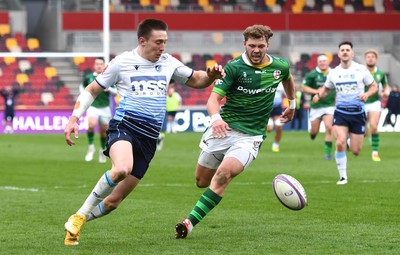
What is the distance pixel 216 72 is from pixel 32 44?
38.1m

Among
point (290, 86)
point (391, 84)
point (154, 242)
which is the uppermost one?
point (290, 86)

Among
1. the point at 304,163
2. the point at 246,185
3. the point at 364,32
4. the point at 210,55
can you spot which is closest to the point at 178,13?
the point at 210,55

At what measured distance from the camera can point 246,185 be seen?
55.2 ft

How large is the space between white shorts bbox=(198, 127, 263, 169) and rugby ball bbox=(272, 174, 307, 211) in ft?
1.34

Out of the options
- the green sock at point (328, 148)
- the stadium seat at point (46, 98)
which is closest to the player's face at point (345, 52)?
the green sock at point (328, 148)

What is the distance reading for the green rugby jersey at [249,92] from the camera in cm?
1055

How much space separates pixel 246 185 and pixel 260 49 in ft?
21.8

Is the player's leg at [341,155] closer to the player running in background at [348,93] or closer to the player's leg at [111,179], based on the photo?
the player running in background at [348,93]

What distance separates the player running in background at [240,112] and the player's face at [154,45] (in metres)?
0.82

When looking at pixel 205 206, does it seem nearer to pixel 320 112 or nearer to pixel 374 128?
pixel 374 128

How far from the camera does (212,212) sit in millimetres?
12609

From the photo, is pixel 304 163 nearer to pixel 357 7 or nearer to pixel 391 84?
pixel 391 84

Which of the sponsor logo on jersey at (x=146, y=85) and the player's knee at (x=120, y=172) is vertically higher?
the sponsor logo on jersey at (x=146, y=85)

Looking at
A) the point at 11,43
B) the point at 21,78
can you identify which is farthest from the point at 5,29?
the point at 21,78
